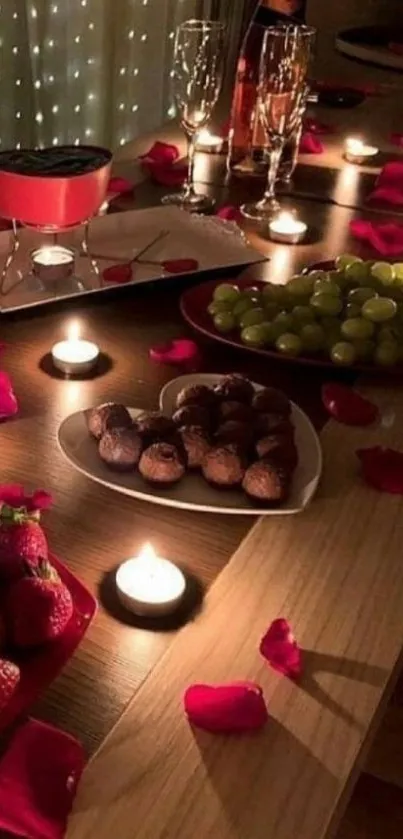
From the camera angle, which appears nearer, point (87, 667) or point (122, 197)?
point (87, 667)

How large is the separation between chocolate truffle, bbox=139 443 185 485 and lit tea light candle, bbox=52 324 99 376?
0.25 meters

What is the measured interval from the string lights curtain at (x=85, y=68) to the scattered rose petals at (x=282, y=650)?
1.86 m

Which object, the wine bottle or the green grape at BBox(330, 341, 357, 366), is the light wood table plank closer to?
the green grape at BBox(330, 341, 357, 366)

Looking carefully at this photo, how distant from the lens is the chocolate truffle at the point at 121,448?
90 cm

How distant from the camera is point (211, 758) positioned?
66 centimetres

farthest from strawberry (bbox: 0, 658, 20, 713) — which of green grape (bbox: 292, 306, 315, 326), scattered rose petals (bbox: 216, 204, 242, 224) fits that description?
scattered rose petals (bbox: 216, 204, 242, 224)

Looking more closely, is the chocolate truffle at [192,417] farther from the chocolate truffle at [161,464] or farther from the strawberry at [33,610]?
Answer: the strawberry at [33,610]

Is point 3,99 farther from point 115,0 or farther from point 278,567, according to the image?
point 278,567

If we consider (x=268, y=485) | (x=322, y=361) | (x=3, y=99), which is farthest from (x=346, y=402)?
(x=3, y=99)

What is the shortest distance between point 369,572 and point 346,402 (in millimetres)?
272

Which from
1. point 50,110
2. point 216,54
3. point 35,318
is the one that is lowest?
point 50,110

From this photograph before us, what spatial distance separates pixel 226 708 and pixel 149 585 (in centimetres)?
14

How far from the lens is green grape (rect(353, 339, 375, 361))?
3.71 ft

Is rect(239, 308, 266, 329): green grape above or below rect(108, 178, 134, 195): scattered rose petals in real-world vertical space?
above
